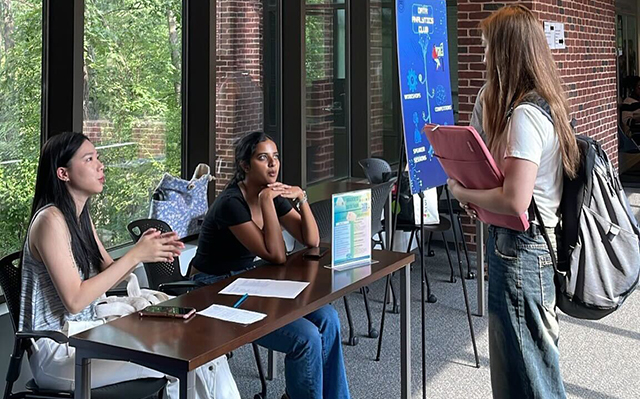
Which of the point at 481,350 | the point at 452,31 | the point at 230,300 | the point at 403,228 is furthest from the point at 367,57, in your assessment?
the point at 230,300

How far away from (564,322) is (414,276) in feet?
4.80

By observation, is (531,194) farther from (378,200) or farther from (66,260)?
(378,200)

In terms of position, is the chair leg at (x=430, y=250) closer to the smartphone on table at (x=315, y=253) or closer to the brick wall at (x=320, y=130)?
the brick wall at (x=320, y=130)

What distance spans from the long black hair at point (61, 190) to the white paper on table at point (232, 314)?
0.59 metres

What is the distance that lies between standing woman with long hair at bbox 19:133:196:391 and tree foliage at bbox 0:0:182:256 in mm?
959

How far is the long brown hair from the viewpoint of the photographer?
99.0 inches

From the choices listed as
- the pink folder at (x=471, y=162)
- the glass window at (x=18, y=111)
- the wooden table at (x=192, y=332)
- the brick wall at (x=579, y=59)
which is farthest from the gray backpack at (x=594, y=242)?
the brick wall at (x=579, y=59)

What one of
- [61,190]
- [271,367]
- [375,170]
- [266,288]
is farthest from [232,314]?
[375,170]

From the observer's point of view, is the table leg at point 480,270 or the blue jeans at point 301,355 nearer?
the blue jeans at point 301,355

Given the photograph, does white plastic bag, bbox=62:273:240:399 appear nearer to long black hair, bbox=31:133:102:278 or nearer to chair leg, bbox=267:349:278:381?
long black hair, bbox=31:133:102:278

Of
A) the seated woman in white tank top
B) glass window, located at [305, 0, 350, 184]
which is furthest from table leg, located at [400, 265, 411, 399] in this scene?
glass window, located at [305, 0, 350, 184]

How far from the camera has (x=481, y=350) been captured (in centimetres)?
445

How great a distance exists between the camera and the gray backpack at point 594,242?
252 cm

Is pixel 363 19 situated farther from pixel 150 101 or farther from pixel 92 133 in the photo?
pixel 92 133
